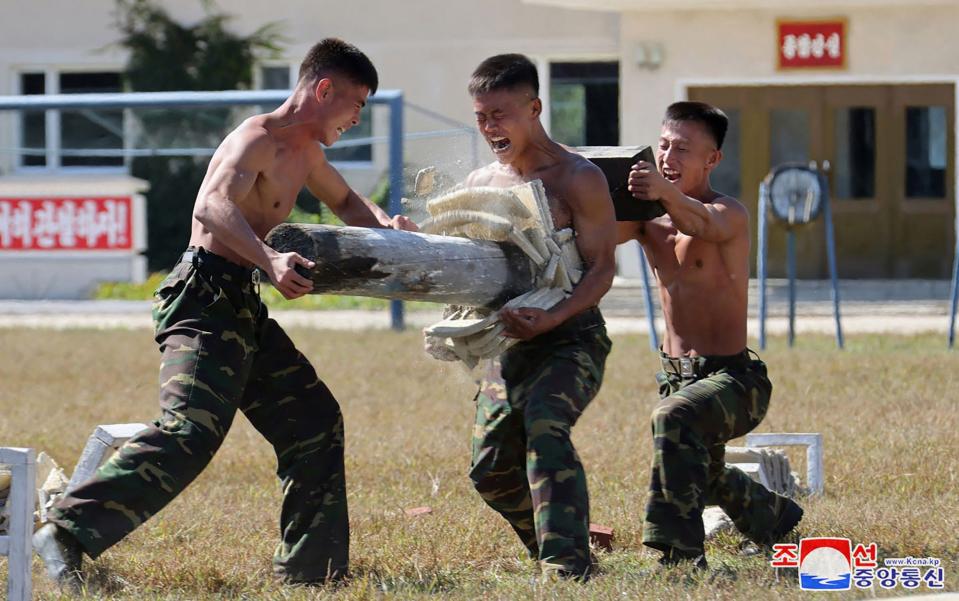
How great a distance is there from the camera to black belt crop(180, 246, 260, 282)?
5.20m

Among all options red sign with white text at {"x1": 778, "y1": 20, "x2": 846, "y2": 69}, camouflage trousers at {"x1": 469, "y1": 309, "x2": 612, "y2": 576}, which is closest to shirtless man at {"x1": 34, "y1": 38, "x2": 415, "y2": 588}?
camouflage trousers at {"x1": 469, "y1": 309, "x2": 612, "y2": 576}

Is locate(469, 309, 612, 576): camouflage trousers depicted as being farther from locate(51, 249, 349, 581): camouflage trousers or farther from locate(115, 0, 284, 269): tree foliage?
locate(115, 0, 284, 269): tree foliage

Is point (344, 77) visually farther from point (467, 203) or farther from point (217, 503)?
point (217, 503)

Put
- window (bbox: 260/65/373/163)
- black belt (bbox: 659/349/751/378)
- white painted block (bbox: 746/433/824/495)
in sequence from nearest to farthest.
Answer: black belt (bbox: 659/349/751/378) → white painted block (bbox: 746/433/824/495) → window (bbox: 260/65/373/163)

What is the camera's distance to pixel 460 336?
5199mm

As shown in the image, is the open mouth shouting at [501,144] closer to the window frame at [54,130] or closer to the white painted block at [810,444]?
the white painted block at [810,444]

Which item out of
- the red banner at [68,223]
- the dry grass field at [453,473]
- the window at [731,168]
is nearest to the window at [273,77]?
the red banner at [68,223]

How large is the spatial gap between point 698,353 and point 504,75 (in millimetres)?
1204

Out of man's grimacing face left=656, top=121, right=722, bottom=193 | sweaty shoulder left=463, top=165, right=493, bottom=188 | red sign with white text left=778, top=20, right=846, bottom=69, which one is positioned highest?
red sign with white text left=778, top=20, right=846, bottom=69

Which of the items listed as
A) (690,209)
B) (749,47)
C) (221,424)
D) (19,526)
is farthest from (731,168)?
(19,526)

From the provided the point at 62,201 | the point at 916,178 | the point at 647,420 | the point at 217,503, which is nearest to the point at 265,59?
the point at 62,201

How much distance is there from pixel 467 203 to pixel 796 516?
66.8 inches

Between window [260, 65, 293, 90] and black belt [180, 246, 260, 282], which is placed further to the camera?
window [260, 65, 293, 90]

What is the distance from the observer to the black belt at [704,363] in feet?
18.2
